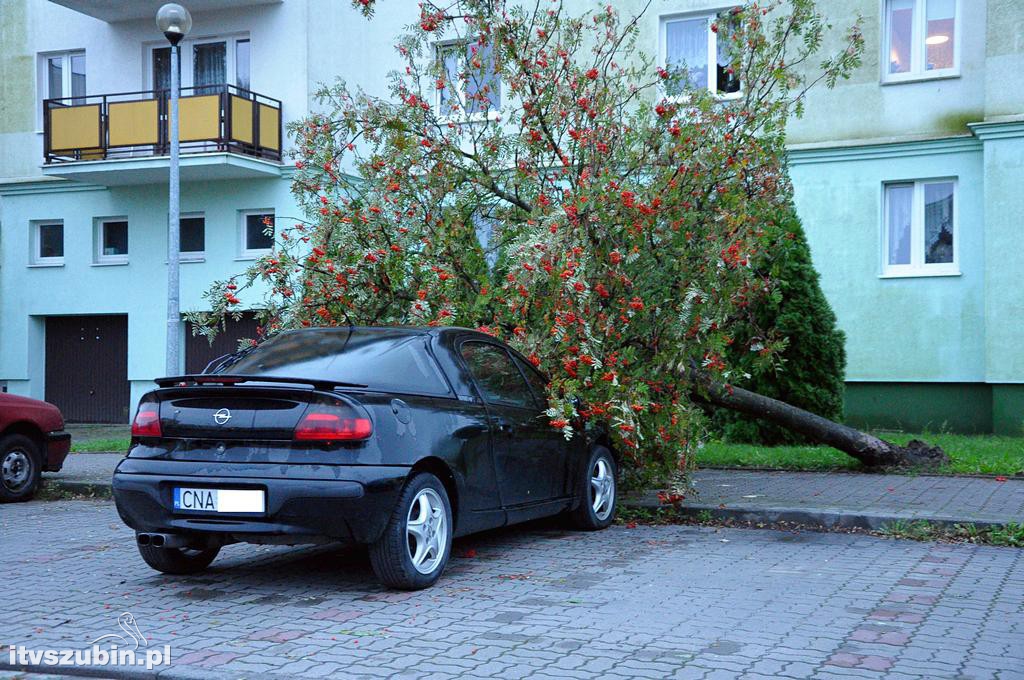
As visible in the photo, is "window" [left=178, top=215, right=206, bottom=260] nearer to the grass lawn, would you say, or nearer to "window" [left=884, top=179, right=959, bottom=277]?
the grass lawn

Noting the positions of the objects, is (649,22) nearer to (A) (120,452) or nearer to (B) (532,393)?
(A) (120,452)

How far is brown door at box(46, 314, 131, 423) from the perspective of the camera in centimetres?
2162

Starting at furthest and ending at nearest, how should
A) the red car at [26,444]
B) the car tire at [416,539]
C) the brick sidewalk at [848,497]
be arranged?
the red car at [26,444], the brick sidewalk at [848,497], the car tire at [416,539]

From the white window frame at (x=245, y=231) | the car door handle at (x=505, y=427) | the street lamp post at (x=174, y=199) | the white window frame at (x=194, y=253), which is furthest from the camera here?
Result: the white window frame at (x=194, y=253)

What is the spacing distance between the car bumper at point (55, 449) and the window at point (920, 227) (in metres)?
12.0

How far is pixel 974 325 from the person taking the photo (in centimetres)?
1642

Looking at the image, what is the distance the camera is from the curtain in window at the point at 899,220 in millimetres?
17031

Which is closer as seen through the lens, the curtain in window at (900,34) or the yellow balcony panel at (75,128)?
the curtain in window at (900,34)

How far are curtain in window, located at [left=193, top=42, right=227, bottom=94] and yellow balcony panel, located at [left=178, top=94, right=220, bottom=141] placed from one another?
149 centimetres

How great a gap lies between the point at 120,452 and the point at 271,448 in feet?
34.1

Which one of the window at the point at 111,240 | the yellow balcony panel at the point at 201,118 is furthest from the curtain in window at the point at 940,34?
the window at the point at 111,240

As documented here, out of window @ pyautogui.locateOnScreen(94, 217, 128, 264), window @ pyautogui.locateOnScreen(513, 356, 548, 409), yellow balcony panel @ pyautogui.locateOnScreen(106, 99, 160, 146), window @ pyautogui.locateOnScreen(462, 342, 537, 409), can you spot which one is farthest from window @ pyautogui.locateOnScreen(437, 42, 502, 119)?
window @ pyautogui.locateOnScreen(94, 217, 128, 264)

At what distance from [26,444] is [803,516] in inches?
296

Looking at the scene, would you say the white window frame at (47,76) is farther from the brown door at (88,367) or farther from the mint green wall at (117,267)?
the brown door at (88,367)
